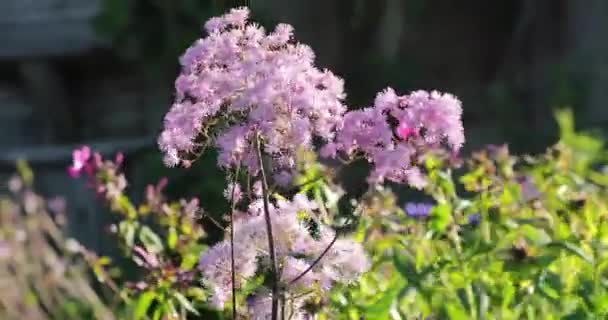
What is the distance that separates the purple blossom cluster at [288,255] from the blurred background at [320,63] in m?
3.24

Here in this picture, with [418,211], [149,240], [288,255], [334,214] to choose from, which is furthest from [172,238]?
[288,255]

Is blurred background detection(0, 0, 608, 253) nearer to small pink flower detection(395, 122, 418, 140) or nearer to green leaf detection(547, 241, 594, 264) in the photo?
green leaf detection(547, 241, 594, 264)

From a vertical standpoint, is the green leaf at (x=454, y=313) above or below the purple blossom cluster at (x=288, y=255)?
above

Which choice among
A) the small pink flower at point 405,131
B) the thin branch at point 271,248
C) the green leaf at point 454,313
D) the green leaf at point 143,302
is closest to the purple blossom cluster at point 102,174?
the green leaf at point 143,302

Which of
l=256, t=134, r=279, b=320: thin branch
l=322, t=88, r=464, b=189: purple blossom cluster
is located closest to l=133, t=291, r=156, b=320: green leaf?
l=256, t=134, r=279, b=320: thin branch

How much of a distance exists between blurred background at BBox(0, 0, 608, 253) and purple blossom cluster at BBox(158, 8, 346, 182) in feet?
11.0

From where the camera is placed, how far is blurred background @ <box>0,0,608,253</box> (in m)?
6.48

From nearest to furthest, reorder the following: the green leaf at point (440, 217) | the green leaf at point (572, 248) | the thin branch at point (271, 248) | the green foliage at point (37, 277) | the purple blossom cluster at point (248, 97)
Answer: the purple blossom cluster at point (248, 97)
the thin branch at point (271, 248)
the green leaf at point (572, 248)
the green leaf at point (440, 217)
the green foliage at point (37, 277)

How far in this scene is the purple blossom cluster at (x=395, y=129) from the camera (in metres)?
1.67

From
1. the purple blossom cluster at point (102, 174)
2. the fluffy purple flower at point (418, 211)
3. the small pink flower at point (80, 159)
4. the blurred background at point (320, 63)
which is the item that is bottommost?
the fluffy purple flower at point (418, 211)

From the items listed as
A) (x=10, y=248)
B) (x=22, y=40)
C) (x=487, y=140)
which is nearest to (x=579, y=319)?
(x=10, y=248)

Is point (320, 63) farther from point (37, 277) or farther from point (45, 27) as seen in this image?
point (37, 277)

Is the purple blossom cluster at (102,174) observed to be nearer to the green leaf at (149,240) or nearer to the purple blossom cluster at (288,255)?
the green leaf at (149,240)

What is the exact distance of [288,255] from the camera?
1.79m
